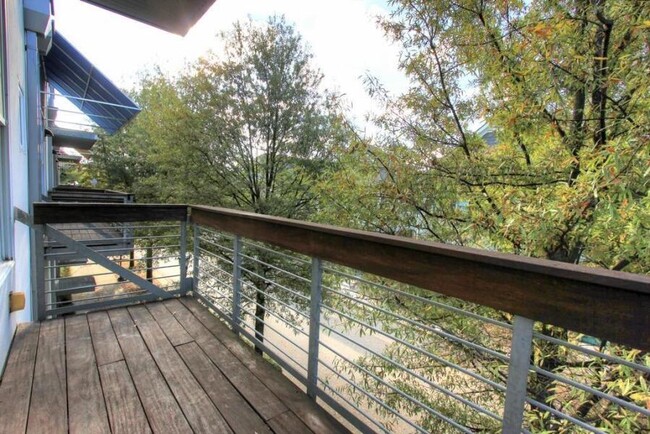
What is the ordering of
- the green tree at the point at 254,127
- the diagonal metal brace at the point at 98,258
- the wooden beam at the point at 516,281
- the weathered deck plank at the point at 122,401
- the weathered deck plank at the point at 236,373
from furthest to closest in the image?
the green tree at the point at 254,127 < the diagonal metal brace at the point at 98,258 < the weathered deck plank at the point at 236,373 < the weathered deck plank at the point at 122,401 < the wooden beam at the point at 516,281

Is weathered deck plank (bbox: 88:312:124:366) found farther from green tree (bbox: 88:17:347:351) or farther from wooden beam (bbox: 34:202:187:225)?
green tree (bbox: 88:17:347:351)

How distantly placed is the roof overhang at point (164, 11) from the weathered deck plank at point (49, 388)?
2.82 m

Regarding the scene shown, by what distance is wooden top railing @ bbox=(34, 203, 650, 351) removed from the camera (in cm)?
77

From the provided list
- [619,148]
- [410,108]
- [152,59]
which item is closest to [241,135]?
[410,108]

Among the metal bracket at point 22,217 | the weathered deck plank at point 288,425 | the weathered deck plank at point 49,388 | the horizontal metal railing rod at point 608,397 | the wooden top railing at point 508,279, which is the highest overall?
the wooden top railing at point 508,279

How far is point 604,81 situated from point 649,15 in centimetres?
38

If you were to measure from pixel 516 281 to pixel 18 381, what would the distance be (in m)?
2.51

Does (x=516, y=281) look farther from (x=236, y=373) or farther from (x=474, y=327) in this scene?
(x=474, y=327)

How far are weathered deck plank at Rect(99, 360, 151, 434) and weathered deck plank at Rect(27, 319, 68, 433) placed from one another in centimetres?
18

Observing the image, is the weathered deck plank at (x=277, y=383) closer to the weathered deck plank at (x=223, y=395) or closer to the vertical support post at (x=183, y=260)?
the weathered deck plank at (x=223, y=395)

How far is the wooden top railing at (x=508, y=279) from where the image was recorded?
77cm

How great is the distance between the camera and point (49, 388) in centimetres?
180

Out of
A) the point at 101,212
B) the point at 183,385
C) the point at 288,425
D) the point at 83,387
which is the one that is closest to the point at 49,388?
the point at 83,387

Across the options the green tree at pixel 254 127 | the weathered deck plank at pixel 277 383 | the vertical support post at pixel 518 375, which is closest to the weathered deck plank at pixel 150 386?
→ the weathered deck plank at pixel 277 383
